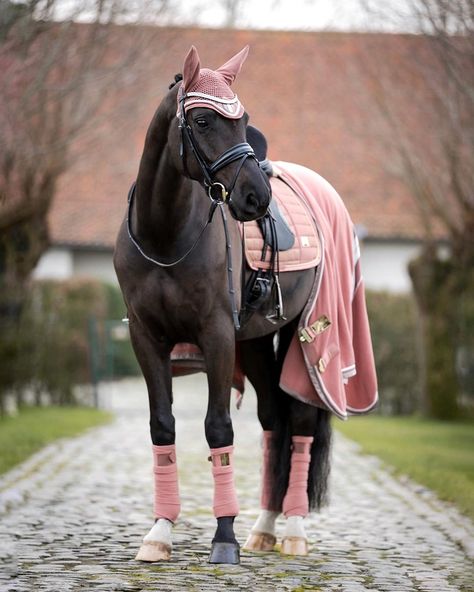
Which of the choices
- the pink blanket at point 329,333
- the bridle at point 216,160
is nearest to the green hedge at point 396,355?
the pink blanket at point 329,333

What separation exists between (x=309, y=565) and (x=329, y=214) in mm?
2139

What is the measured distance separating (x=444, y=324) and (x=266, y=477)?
441 inches

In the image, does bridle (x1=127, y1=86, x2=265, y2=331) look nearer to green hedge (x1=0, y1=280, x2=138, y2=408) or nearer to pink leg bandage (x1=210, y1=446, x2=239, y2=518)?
pink leg bandage (x1=210, y1=446, x2=239, y2=518)

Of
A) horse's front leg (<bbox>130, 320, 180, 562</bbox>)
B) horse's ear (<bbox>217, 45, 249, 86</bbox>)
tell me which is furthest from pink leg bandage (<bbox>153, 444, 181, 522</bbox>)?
horse's ear (<bbox>217, 45, 249, 86</bbox>)

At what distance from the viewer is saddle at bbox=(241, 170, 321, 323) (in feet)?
21.0

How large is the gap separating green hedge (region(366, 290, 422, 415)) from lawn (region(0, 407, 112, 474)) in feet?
14.4

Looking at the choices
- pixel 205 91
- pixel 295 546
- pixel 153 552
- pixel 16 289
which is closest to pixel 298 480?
pixel 295 546

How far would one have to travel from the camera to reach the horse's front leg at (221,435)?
5922 mm

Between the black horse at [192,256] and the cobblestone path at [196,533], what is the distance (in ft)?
1.26

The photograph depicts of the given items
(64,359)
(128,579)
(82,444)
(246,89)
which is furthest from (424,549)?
(246,89)

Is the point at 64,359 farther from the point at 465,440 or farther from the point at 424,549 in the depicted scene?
the point at 424,549

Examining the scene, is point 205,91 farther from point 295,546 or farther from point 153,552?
point 295,546

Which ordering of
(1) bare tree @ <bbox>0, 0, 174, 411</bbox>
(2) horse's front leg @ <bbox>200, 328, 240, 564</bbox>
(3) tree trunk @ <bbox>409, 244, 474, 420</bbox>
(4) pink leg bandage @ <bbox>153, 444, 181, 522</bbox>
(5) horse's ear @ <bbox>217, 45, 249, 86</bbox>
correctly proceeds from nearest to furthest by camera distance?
(5) horse's ear @ <bbox>217, 45, 249, 86</bbox>
(2) horse's front leg @ <bbox>200, 328, 240, 564</bbox>
(4) pink leg bandage @ <bbox>153, 444, 181, 522</bbox>
(1) bare tree @ <bbox>0, 0, 174, 411</bbox>
(3) tree trunk @ <bbox>409, 244, 474, 420</bbox>

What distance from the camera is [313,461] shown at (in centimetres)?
689
